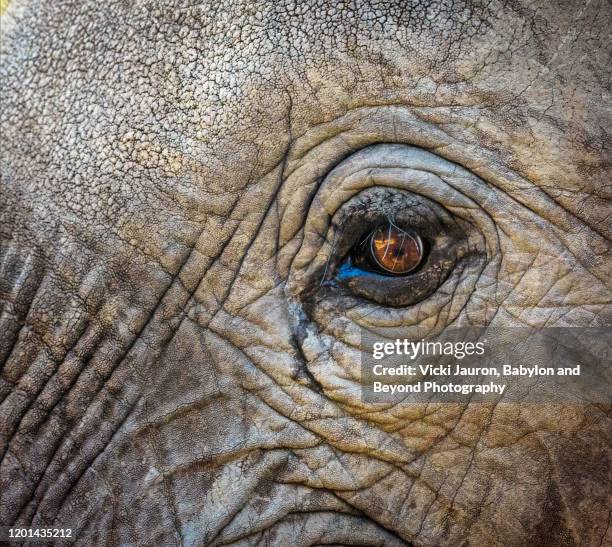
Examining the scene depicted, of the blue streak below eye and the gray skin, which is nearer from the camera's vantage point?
the gray skin

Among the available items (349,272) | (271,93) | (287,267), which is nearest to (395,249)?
(349,272)

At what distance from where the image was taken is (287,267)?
2.52m

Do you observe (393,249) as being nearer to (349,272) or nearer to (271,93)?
(349,272)

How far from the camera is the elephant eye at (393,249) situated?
2398 mm

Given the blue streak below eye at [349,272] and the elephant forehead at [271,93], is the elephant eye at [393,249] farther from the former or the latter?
the elephant forehead at [271,93]

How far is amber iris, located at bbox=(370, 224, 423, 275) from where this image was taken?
2.40m

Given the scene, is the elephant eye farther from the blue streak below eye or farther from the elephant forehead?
the elephant forehead

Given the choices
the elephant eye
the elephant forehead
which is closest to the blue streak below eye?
the elephant eye

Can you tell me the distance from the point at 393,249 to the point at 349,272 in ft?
0.51

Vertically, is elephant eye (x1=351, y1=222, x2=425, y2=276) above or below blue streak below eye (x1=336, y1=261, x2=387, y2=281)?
above

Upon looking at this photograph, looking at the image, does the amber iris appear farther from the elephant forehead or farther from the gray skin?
the elephant forehead

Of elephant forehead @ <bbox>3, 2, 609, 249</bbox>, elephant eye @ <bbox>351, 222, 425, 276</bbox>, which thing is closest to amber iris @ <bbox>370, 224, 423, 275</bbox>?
elephant eye @ <bbox>351, 222, 425, 276</bbox>

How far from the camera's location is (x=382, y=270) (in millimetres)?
2447

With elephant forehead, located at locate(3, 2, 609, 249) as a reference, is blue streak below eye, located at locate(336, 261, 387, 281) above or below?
below
